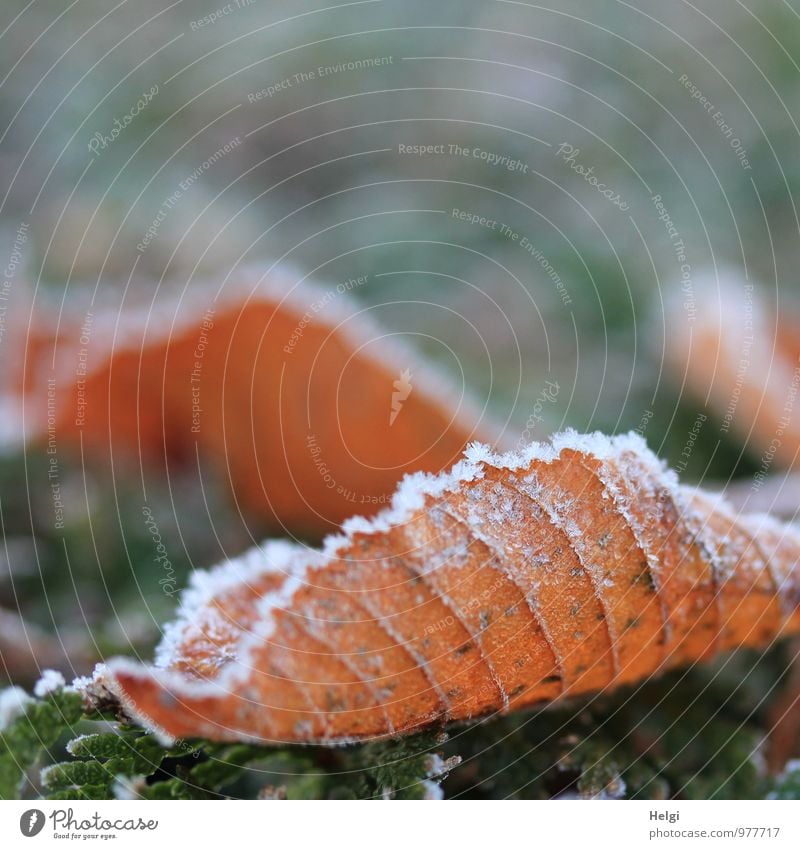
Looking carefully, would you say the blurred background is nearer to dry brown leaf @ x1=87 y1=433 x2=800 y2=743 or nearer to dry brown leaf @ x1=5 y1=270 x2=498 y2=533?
dry brown leaf @ x1=5 y1=270 x2=498 y2=533

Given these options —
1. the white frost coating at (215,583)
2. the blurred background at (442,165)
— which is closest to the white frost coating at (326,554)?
the white frost coating at (215,583)

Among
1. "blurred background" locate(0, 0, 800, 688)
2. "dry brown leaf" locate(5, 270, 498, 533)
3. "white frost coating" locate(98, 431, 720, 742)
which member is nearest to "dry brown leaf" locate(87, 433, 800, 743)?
"white frost coating" locate(98, 431, 720, 742)

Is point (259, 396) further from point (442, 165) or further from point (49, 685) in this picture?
point (442, 165)

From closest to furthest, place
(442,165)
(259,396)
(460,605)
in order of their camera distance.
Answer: (460,605)
(259,396)
(442,165)

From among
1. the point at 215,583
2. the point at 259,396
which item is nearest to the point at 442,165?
the point at 259,396

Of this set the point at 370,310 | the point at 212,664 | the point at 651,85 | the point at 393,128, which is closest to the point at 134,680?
the point at 212,664

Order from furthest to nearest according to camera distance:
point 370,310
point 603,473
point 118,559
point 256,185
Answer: point 256,185 → point 370,310 → point 118,559 → point 603,473

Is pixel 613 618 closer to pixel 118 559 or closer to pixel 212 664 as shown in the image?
pixel 212 664
